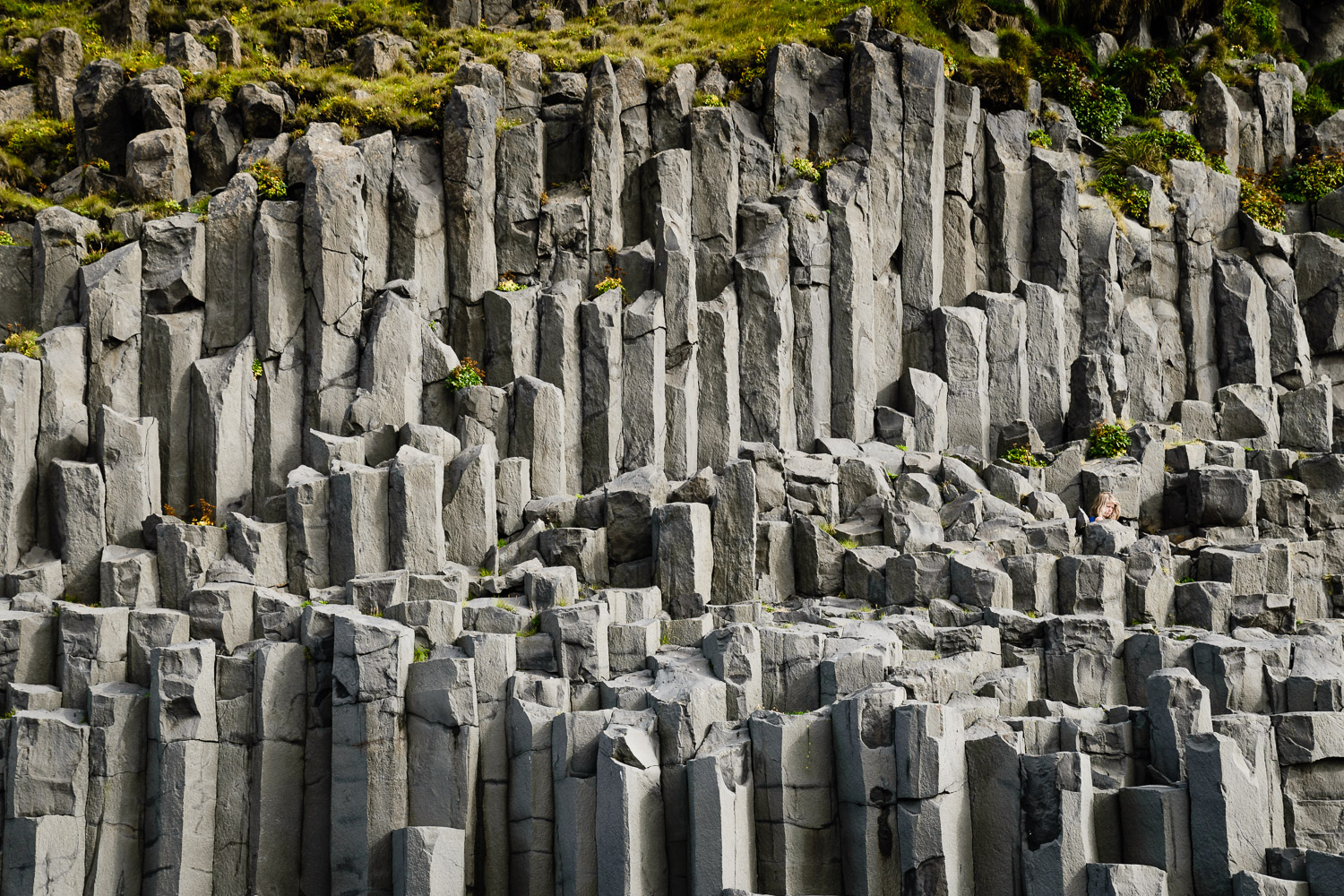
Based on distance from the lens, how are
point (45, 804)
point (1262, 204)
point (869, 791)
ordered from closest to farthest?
point (869, 791)
point (45, 804)
point (1262, 204)

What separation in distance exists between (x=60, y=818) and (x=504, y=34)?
2377 centimetres

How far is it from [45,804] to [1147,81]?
33207 mm

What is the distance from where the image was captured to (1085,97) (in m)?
37.1

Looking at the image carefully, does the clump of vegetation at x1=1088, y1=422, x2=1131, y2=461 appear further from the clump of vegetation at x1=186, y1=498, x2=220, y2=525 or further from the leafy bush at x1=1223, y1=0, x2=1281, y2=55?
the clump of vegetation at x1=186, y1=498, x2=220, y2=525

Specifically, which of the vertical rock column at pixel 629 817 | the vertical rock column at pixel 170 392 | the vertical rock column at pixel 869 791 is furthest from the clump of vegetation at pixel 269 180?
the vertical rock column at pixel 869 791

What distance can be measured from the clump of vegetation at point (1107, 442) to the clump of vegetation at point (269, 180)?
19.0 metres

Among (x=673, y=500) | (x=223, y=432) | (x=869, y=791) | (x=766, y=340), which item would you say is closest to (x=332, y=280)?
(x=223, y=432)

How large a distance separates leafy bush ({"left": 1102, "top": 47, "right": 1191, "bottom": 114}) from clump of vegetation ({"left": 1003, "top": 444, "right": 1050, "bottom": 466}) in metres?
13.1

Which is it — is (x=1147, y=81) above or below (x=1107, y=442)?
above

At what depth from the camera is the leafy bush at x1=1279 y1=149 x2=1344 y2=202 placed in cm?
3728

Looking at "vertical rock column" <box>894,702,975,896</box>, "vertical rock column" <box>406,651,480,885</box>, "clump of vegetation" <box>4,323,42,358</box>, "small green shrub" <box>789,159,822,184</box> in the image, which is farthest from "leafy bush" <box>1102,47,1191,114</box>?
"clump of vegetation" <box>4,323,42,358</box>

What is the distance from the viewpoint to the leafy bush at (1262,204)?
36062mm

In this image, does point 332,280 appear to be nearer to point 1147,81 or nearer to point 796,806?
point 796,806

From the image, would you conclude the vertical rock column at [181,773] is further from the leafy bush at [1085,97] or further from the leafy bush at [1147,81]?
the leafy bush at [1147,81]
